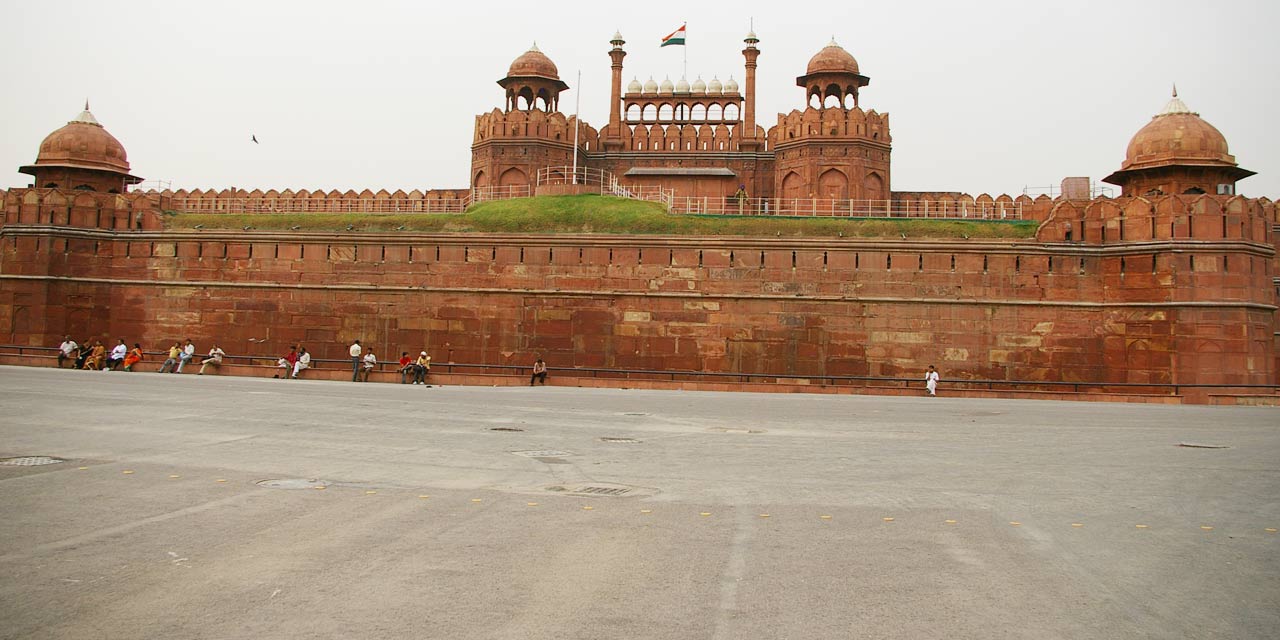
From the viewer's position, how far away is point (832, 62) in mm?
38094

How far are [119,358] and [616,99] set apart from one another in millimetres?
22786

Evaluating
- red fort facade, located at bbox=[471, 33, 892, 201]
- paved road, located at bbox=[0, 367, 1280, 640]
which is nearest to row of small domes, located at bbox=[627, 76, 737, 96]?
red fort facade, located at bbox=[471, 33, 892, 201]

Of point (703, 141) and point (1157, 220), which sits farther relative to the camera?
point (703, 141)

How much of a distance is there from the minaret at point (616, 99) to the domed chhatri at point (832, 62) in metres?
8.31

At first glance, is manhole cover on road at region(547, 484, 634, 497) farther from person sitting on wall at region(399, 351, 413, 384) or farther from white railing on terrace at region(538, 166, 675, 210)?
white railing on terrace at region(538, 166, 675, 210)

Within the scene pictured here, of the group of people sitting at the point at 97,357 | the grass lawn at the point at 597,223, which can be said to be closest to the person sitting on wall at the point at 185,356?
the group of people sitting at the point at 97,357

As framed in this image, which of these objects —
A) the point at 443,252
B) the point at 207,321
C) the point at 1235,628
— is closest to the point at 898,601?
the point at 1235,628

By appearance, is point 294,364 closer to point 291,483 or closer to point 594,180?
point 594,180

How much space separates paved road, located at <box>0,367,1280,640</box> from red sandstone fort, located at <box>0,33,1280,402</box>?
1309 centimetres

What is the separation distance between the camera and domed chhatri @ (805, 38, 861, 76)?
38.1 meters

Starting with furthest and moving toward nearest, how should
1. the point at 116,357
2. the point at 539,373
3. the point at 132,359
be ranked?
the point at 116,357 < the point at 132,359 < the point at 539,373

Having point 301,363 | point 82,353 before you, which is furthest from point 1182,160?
point 82,353

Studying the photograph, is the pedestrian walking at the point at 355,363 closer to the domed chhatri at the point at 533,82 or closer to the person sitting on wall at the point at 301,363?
the person sitting on wall at the point at 301,363

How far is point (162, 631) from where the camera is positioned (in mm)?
4980
